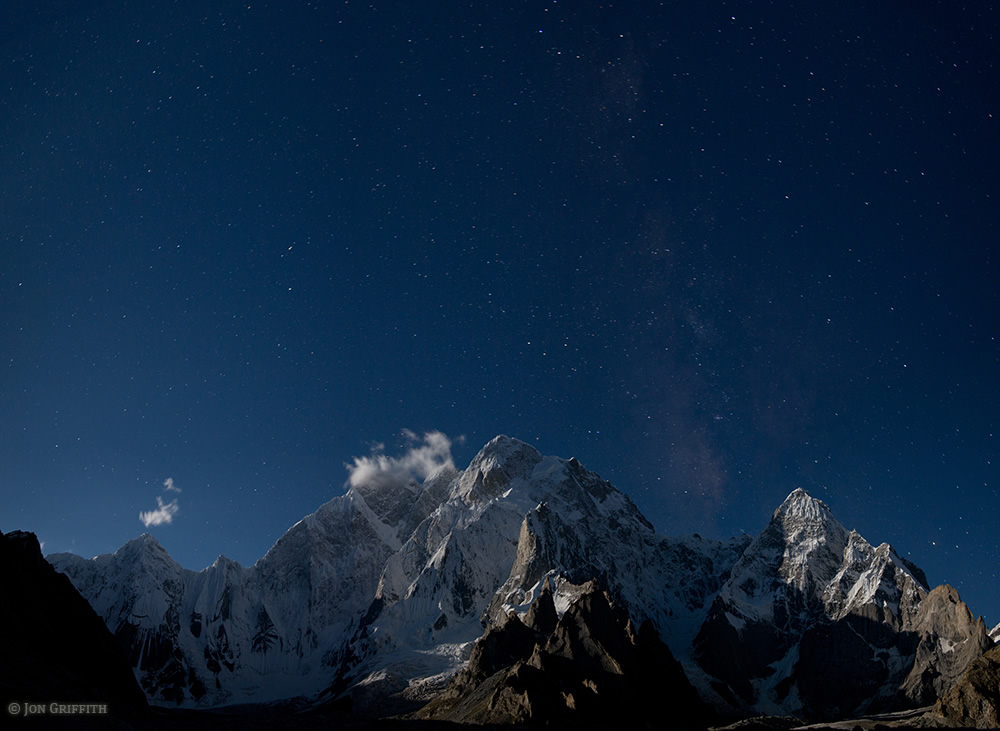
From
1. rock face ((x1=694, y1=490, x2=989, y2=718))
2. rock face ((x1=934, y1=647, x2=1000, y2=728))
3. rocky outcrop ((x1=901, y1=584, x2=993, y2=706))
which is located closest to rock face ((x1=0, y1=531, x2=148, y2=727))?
rock face ((x1=934, y1=647, x2=1000, y2=728))

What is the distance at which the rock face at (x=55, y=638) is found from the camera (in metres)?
44.8

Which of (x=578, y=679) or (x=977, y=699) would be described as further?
(x=578, y=679)

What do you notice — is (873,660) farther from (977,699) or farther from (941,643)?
(977,699)

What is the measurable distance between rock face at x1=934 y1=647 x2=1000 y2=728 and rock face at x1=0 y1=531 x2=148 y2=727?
6676cm

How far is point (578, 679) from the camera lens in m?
95.5

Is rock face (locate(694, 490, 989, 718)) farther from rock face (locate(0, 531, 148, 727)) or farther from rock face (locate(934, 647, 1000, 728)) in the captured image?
rock face (locate(0, 531, 148, 727))

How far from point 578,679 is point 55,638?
68.7m

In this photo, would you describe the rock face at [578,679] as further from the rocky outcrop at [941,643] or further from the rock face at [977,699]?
the rocky outcrop at [941,643]

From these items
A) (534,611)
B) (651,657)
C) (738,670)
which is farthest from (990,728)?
(738,670)

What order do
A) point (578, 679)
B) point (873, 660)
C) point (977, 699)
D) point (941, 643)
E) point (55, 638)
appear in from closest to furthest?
1. point (977, 699)
2. point (55, 638)
3. point (578, 679)
4. point (941, 643)
5. point (873, 660)

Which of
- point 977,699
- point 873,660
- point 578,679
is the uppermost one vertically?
point 578,679

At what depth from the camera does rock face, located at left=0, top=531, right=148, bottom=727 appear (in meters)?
44.8

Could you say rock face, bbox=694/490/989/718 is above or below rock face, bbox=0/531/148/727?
below

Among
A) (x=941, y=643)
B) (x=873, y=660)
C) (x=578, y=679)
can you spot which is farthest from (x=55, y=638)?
(x=873, y=660)
